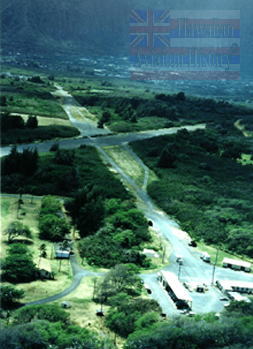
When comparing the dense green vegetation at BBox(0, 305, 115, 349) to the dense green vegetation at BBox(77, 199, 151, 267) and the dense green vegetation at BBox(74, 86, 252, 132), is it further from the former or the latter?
the dense green vegetation at BBox(74, 86, 252, 132)

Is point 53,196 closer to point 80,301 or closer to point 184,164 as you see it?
point 80,301

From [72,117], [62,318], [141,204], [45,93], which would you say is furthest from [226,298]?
[45,93]

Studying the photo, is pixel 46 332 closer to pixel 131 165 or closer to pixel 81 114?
pixel 131 165

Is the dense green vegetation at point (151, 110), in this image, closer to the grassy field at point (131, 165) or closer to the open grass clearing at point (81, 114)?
the open grass clearing at point (81, 114)

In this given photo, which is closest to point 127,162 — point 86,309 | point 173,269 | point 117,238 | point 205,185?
point 205,185

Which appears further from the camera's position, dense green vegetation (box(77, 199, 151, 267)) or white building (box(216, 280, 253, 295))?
dense green vegetation (box(77, 199, 151, 267))

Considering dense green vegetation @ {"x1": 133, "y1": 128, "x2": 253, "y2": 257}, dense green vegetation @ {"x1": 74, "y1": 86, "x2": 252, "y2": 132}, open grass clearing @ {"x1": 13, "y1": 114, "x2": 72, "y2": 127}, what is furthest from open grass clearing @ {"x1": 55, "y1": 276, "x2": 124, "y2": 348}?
dense green vegetation @ {"x1": 74, "y1": 86, "x2": 252, "y2": 132}

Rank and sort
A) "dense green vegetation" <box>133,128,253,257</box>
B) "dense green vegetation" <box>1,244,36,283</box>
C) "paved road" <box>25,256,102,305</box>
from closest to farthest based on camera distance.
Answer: "paved road" <box>25,256,102,305</box>
"dense green vegetation" <box>1,244,36,283</box>
"dense green vegetation" <box>133,128,253,257</box>
